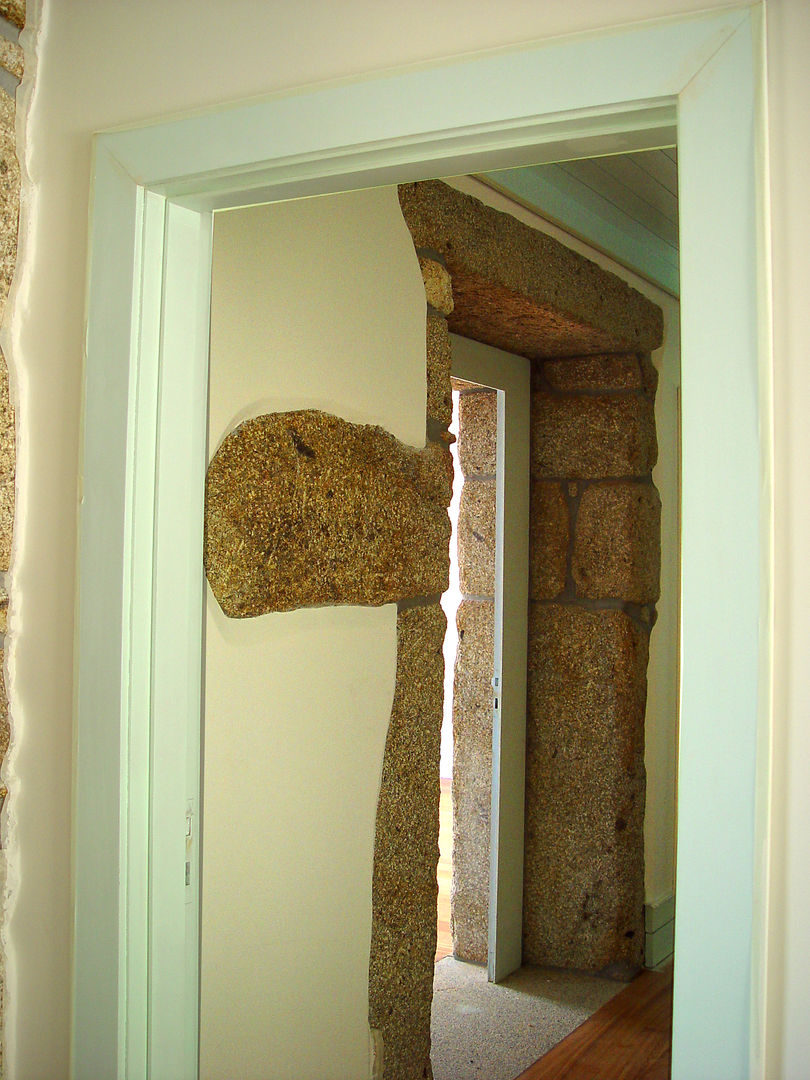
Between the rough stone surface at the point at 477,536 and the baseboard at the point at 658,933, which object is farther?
the baseboard at the point at 658,933

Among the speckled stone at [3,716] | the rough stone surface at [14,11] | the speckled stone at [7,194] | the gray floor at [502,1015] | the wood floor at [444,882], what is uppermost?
the rough stone surface at [14,11]

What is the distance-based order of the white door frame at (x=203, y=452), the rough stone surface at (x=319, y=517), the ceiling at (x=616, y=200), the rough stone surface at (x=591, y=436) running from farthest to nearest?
the rough stone surface at (x=591, y=436)
the ceiling at (x=616, y=200)
the rough stone surface at (x=319, y=517)
the white door frame at (x=203, y=452)

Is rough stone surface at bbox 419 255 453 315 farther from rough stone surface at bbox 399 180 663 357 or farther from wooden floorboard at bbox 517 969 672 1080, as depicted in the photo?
wooden floorboard at bbox 517 969 672 1080

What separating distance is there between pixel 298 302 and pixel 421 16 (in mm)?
700

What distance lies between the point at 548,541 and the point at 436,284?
3.96ft

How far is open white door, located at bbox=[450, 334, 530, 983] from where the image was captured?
286 cm

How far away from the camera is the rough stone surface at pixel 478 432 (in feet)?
9.57

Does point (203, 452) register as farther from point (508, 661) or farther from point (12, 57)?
point (508, 661)

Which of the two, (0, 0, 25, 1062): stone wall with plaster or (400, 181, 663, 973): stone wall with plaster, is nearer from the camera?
(0, 0, 25, 1062): stone wall with plaster

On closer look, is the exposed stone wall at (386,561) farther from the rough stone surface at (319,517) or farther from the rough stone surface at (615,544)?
the rough stone surface at (615,544)

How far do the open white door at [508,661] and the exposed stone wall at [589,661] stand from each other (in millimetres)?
51

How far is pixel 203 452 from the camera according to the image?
3.83ft

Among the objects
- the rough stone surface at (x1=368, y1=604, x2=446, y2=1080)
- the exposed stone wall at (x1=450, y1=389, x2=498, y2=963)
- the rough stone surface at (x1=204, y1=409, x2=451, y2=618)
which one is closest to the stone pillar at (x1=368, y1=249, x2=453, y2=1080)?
the rough stone surface at (x1=368, y1=604, x2=446, y2=1080)

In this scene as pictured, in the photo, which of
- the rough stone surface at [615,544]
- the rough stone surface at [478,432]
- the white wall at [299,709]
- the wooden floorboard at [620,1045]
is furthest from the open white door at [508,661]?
the white wall at [299,709]
